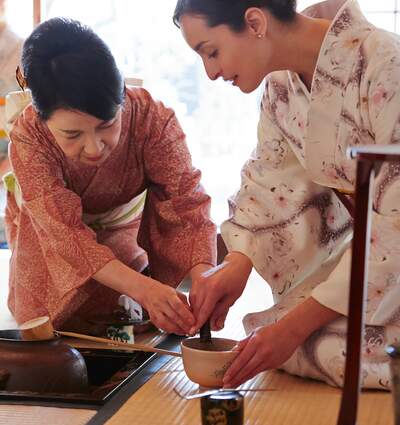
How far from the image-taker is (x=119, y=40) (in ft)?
17.2

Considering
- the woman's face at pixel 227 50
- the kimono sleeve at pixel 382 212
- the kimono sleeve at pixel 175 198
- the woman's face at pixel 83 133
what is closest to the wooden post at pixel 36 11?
the kimono sleeve at pixel 175 198

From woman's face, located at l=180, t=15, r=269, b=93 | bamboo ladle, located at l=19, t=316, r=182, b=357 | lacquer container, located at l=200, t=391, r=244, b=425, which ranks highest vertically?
woman's face, located at l=180, t=15, r=269, b=93

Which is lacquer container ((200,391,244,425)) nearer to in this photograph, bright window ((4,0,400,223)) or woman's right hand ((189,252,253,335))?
woman's right hand ((189,252,253,335))

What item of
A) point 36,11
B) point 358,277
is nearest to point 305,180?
point 358,277

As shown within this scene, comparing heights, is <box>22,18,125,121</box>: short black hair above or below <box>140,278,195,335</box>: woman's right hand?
above

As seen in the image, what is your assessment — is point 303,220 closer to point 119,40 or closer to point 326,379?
point 326,379

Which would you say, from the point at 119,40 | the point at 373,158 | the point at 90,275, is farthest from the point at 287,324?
the point at 119,40

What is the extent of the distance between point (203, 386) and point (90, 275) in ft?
1.84

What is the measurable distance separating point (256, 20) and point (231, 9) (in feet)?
0.22

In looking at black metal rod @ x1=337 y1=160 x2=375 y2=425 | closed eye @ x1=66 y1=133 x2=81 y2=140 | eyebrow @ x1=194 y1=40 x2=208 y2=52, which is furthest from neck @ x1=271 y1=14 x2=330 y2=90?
black metal rod @ x1=337 y1=160 x2=375 y2=425

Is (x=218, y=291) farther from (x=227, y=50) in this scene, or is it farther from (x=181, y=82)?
(x=181, y=82)

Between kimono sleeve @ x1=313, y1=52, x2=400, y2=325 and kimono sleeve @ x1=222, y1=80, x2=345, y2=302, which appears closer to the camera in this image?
kimono sleeve @ x1=313, y1=52, x2=400, y2=325

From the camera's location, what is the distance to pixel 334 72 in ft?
7.30

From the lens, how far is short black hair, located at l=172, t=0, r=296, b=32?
2.18 metres
